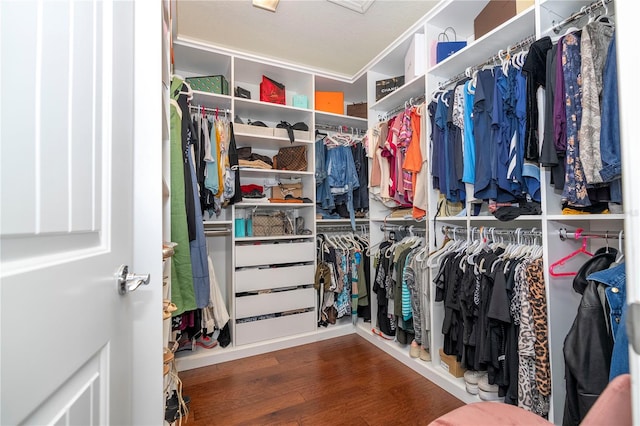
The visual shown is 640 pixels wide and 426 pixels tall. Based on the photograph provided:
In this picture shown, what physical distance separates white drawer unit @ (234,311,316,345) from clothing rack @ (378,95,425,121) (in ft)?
6.49

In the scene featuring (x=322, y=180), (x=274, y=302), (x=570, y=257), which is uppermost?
(x=322, y=180)

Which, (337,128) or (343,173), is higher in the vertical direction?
(337,128)

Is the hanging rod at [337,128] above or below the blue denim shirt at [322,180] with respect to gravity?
above

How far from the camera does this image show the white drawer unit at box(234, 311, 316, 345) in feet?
7.41

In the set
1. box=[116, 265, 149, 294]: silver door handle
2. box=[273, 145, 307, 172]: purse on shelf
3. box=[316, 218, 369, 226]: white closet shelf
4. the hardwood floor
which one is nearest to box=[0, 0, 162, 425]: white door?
box=[116, 265, 149, 294]: silver door handle

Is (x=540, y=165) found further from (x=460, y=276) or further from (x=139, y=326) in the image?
(x=139, y=326)

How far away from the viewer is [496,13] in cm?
163

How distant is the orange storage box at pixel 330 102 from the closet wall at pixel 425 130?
85 mm

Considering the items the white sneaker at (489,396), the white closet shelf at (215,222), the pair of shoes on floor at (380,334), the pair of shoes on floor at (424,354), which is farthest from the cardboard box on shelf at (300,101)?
the white sneaker at (489,396)

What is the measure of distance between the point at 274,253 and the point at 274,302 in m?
0.42

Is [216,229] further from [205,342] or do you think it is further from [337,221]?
[337,221]

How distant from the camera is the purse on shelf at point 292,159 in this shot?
8.50 feet

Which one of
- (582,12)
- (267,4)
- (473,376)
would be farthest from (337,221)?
(582,12)

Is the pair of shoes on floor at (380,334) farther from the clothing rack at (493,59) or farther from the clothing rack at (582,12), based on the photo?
the clothing rack at (582,12)
